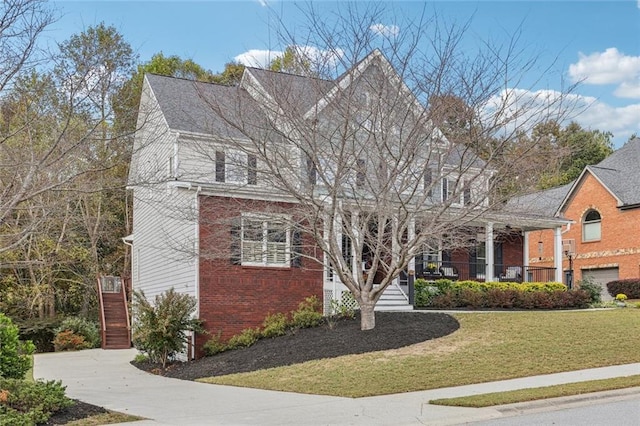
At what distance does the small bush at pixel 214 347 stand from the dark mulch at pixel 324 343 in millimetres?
245

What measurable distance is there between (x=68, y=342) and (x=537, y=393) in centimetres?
1791

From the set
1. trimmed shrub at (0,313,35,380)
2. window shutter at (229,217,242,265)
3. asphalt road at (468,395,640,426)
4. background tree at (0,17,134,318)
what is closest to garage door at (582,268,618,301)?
window shutter at (229,217,242,265)

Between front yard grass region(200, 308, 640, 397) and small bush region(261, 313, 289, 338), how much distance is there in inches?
142

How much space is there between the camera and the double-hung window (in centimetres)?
1758

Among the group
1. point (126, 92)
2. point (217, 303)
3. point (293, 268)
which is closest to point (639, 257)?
point (293, 268)

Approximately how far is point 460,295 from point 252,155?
899 centimetres

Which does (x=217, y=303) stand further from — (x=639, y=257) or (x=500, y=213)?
(x=639, y=257)

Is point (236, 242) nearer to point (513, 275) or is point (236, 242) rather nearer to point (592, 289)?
point (513, 275)

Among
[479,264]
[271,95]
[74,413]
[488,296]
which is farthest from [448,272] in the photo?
[74,413]

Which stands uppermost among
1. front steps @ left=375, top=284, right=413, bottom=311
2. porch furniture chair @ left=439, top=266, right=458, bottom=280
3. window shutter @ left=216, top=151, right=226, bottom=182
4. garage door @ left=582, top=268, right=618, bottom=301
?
window shutter @ left=216, top=151, right=226, bottom=182

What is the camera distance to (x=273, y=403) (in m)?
10.9

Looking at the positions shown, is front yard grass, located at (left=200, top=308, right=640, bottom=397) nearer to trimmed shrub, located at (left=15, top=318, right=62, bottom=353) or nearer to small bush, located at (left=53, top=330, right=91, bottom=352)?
small bush, located at (left=53, top=330, right=91, bottom=352)

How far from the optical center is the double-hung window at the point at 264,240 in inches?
692

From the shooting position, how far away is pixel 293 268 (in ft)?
63.9
